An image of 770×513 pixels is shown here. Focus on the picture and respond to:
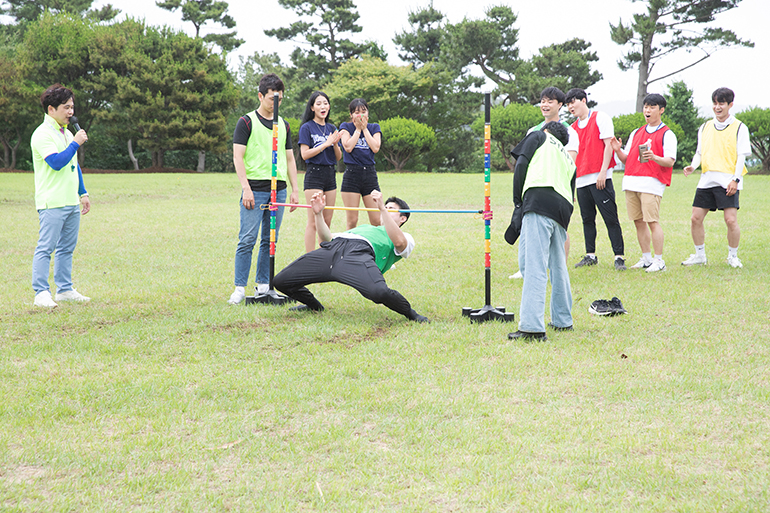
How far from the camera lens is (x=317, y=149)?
6.78 m

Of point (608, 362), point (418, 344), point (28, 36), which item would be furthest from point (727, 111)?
point (28, 36)

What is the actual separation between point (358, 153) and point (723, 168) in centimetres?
426

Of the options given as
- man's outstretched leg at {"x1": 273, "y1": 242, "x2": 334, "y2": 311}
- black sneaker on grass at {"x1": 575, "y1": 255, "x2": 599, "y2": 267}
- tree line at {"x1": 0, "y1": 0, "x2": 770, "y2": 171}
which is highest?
tree line at {"x1": 0, "y1": 0, "x2": 770, "y2": 171}

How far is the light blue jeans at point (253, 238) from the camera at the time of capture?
5.90m

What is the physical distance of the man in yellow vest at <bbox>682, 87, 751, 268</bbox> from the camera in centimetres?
732

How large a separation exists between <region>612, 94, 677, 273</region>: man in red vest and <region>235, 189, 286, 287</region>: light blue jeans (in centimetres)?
401

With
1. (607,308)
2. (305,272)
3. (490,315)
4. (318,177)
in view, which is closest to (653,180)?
(607,308)

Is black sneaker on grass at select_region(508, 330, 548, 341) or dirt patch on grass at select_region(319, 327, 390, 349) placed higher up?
black sneaker on grass at select_region(508, 330, 548, 341)

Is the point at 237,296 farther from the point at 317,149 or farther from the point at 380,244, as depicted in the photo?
the point at 317,149

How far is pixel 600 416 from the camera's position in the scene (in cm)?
329

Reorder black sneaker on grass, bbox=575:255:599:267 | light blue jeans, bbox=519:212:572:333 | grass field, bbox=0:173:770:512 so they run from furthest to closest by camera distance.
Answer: black sneaker on grass, bbox=575:255:599:267 → light blue jeans, bbox=519:212:572:333 → grass field, bbox=0:173:770:512

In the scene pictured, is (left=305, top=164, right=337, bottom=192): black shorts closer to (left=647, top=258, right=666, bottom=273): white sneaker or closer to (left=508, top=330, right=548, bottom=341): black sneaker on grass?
(left=508, top=330, right=548, bottom=341): black sneaker on grass

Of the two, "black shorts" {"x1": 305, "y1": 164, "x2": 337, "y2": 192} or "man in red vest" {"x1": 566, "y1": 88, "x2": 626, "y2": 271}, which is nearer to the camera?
"black shorts" {"x1": 305, "y1": 164, "x2": 337, "y2": 192}

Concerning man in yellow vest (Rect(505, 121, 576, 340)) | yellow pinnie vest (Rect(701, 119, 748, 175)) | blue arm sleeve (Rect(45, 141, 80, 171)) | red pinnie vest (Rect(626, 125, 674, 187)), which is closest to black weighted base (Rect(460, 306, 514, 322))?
man in yellow vest (Rect(505, 121, 576, 340))
